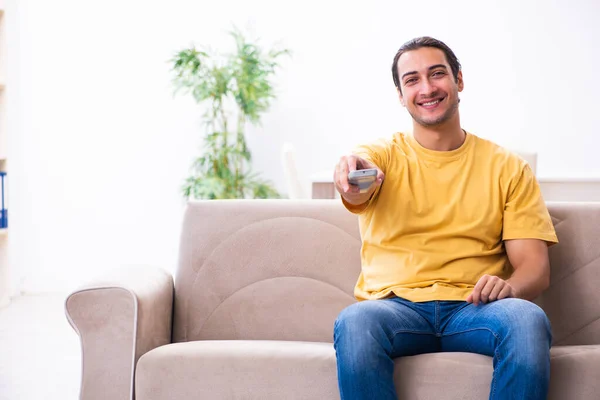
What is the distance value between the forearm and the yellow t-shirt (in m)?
0.07

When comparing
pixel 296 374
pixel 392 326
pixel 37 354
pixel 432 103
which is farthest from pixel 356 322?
pixel 37 354

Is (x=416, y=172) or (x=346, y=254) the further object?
(x=346, y=254)

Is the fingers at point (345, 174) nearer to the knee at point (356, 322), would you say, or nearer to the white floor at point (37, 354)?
the knee at point (356, 322)

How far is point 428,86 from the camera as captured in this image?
6.27ft

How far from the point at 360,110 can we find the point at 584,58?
1448 millimetres

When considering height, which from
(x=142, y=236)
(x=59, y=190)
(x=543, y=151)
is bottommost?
(x=142, y=236)

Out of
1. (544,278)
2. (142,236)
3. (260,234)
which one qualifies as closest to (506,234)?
(544,278)

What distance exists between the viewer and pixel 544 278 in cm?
177

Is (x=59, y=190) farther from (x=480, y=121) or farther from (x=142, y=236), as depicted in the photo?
(x=480, y=121)

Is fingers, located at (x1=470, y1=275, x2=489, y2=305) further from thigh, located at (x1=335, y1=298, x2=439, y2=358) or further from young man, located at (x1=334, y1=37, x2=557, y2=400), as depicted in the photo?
thigh, located at (x1=335, y1=298, x2=439, y2=358)

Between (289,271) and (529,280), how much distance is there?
2.21 ft

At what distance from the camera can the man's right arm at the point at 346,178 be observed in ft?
5.53

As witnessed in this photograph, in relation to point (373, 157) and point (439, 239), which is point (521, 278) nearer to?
point (439, 239)

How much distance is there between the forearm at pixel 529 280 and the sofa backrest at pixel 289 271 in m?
0.25
